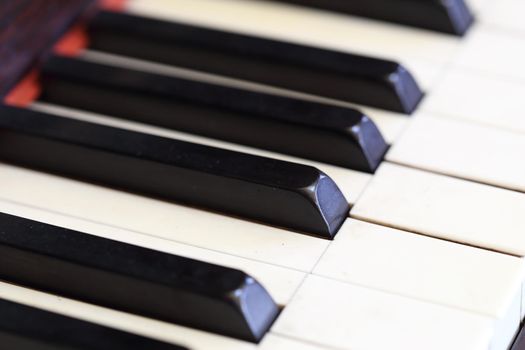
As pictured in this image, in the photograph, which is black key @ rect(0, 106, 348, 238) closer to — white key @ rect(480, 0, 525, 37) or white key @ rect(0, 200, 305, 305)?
white key @ rect(0, 200, 305, 305)

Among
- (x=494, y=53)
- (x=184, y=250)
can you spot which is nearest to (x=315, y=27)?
(x=494, y=53)

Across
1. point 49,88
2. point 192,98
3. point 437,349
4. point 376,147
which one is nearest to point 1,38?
point 49,88

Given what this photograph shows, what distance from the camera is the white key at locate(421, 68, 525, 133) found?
1568 millimetres

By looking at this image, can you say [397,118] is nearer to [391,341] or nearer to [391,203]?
[391,203]

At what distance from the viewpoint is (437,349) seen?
114cm

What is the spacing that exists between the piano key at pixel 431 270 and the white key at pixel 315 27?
45cm

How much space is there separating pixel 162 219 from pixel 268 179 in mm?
145

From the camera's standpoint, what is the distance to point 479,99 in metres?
1.61

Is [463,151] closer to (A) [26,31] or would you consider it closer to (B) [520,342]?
(B) [520,342]

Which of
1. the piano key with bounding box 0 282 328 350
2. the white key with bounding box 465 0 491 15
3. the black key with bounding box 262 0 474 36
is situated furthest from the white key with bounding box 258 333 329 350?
the white key with bounding box 465 0 491 15

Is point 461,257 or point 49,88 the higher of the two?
point 49,88

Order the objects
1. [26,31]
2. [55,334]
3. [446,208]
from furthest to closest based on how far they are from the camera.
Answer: [26,31], [446,208], [55,334]

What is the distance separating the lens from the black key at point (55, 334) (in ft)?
3.69

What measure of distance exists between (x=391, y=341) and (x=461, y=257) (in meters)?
0.18
